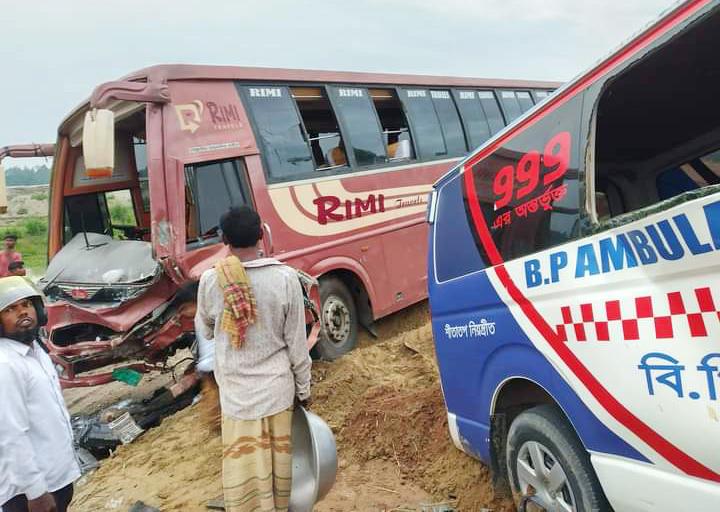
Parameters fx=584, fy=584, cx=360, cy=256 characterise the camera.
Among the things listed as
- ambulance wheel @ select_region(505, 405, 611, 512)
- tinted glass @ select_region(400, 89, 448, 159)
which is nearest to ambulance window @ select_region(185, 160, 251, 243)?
tinted glass @ select_region(400, 89, 448, 159)

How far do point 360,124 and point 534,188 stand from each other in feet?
16.8

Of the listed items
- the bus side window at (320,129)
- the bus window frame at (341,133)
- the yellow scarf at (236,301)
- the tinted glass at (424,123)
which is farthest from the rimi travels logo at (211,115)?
the yellow scarf at (236,301)

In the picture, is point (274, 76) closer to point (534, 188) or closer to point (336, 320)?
point (336, 320)

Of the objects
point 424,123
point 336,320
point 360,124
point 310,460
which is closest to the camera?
point 310,460

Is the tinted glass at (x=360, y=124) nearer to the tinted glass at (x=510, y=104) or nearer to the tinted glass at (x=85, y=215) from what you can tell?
the tinted glass at (x=85, y=215)

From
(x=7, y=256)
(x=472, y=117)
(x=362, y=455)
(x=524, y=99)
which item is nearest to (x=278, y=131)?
(x=362, y=455)

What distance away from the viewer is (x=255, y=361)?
2.87m

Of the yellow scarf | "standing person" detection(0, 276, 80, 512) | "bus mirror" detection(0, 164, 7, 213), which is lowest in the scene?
"standing person" detection(0, 276, 80, 512)

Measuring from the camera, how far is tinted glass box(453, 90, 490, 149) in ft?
30.5

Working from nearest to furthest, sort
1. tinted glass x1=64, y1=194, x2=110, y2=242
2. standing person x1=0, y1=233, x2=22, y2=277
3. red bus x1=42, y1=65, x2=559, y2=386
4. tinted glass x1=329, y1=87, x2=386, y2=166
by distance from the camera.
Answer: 1. red bus x1=42, y1=65, x2=559, y2=386
2. tinted glass x1=64, y1=194, x2=110, y2=242
3. tinted glass x1=329, y1=87, x2=386, y2=166
4. standing person x1=0, y1=233, x2=22, y2=277

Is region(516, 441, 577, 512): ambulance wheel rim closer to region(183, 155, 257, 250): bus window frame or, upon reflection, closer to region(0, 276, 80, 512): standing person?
region(0, 276, 80, 512): standing person

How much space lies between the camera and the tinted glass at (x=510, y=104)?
10.4m

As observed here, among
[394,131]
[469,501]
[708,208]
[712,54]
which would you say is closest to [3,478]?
[469,501]

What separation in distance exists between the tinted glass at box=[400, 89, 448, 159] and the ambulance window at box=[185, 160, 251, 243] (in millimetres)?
3135
